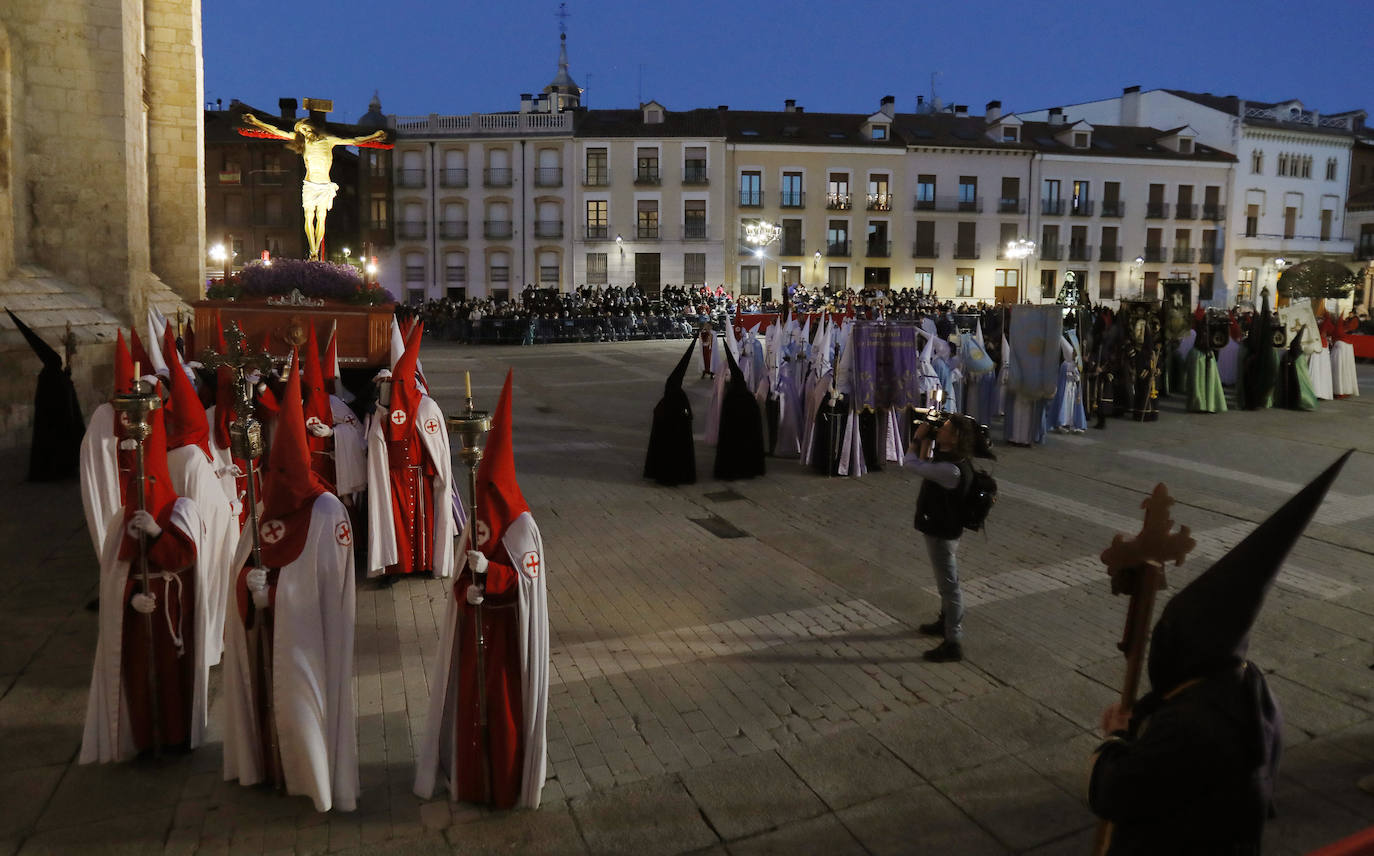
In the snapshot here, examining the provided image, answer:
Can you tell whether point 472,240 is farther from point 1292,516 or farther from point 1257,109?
point 1292,516

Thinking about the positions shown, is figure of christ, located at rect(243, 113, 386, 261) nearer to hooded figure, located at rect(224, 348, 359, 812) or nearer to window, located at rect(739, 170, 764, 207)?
hooded figure, located at rect(224, 348, 359, 812)

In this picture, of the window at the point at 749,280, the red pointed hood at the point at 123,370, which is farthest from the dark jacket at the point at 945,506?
the window at the point at 749,280

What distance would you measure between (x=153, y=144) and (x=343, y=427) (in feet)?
42.3

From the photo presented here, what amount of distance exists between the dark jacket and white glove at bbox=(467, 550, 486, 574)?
278 centimetres

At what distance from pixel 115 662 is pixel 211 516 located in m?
1.19

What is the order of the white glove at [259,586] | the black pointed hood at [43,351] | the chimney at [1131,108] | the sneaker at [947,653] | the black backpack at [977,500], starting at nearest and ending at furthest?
the white glove at [259,586] → the black backpack at [977,500] → the sneaker at [947,653] → the black pointed hood at [43,351] → the chimney at [1131,108]

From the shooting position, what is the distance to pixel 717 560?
289 inches

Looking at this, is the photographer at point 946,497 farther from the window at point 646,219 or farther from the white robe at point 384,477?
the window at point 646,219

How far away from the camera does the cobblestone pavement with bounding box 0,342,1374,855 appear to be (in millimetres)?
3664

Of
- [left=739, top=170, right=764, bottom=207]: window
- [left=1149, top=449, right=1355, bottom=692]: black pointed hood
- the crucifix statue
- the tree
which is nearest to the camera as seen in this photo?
[left=1149, top=449, right=1355, bottom=692]: black pointed hood

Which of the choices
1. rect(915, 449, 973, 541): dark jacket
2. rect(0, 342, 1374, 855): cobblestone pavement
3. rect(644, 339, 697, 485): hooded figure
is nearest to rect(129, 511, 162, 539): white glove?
rect(0, 342, 1374, 855): cobblestone pavement

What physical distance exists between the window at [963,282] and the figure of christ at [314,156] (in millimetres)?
36411

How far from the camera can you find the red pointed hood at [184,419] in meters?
5.04

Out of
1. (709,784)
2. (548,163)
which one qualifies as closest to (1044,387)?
(709,784)
